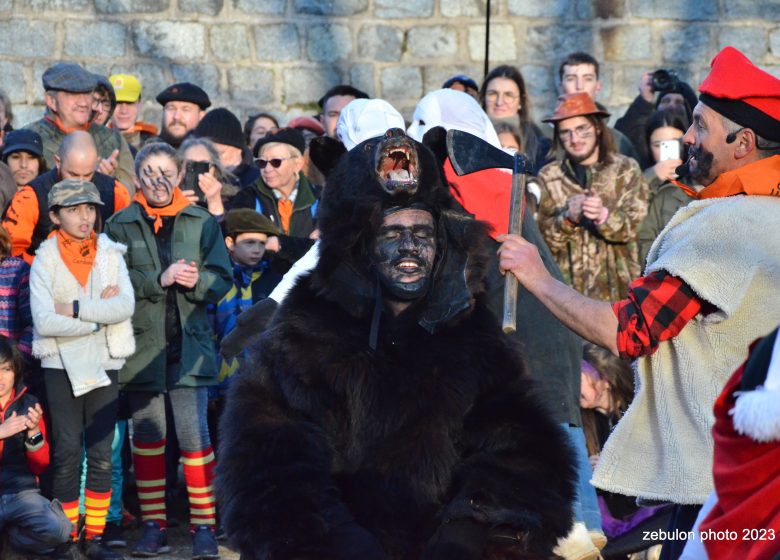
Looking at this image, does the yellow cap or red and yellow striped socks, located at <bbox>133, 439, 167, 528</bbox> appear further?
the yellow cap

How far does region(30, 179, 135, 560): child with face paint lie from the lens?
7.42 meters

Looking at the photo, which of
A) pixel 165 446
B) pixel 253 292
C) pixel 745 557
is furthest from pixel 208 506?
pixel 745 557

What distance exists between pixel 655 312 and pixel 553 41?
27.4 feet

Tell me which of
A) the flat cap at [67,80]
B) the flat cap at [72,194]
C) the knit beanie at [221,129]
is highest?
the flat cap at [67,80]

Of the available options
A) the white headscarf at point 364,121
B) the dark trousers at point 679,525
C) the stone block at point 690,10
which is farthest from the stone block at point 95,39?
the dark trousers at point 679,525

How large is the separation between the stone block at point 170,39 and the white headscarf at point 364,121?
573 cm

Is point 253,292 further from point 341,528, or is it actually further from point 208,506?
point 341,528

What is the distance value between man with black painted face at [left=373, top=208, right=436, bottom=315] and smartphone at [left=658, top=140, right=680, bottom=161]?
479 centimetres

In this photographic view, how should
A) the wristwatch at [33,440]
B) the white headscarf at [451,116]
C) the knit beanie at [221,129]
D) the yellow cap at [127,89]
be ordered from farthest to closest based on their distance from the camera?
the yellow cap at [127,89]
the knit beanie at [221,129]
the wristwatch at [33,440]
the white headscarf at [451,116]

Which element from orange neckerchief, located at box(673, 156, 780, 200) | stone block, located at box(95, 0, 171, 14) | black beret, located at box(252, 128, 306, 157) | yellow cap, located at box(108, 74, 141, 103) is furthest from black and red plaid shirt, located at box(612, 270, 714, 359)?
stone block, located at box(95, 0, 171, 14)

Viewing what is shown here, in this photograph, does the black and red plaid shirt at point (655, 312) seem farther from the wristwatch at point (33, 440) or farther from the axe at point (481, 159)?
the wristwatch at point (33, 440)

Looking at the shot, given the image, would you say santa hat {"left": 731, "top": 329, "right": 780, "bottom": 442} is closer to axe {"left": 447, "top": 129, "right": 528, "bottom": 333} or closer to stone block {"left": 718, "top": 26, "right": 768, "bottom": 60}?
axe {"left": 447, "top": 129, "right": 528, "bottom": 333}

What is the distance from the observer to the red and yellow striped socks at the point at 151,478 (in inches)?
305

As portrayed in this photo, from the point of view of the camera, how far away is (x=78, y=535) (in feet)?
24.2
